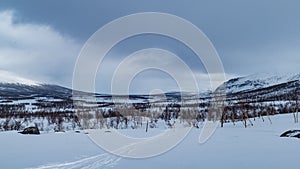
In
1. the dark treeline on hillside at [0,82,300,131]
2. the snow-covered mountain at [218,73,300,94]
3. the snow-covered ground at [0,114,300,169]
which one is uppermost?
the snow-covered mountain at [218,73,300,94]

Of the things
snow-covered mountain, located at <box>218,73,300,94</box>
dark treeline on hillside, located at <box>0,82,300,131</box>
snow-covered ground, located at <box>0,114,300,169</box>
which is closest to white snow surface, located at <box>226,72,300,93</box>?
snow-covered mountain, located at <box>218,73,300,94</box>

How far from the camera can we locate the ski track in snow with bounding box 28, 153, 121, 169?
5848 mm

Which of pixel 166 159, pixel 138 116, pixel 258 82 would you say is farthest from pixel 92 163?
pixel 258 82

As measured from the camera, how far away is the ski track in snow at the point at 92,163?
5.85 meters

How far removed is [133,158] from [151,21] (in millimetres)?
4326

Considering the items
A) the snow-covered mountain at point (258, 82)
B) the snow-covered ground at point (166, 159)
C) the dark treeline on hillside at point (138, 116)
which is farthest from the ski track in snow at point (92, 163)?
the snow-covered mountain at point (258, 82)

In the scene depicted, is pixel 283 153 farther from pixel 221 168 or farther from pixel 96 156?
pixel 96 156

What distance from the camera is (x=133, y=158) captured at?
22.9ft

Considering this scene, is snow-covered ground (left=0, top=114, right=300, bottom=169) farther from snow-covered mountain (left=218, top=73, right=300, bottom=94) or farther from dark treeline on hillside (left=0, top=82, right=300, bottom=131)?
Answer: snow-covered mountain (left=218, top=73, right=300, bottom=94)

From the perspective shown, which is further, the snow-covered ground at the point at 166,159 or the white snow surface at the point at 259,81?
the white snow surface at the point at 259,81

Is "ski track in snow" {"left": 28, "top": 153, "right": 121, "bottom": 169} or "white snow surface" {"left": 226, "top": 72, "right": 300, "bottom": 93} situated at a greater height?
"white snow surface" {"left": 226, "top": 72, "right": 300, "bottom": 93}

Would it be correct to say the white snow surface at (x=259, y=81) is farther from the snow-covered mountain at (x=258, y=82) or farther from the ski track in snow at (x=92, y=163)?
the ski track in snow at (x=92, y=163)

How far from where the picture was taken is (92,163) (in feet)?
20.8

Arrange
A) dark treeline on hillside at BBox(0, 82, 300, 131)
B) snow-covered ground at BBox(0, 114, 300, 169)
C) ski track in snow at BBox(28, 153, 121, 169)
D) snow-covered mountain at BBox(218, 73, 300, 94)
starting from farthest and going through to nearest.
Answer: snow-covered mountain at BBox(218, 73, 300, 94), dark treeline on hillside at BBox(0, 82, 300, 131), snow-covered ground at BBox(0, 114, 300, 169), ski track in snow at BBox(28, 153, 121, 169)
